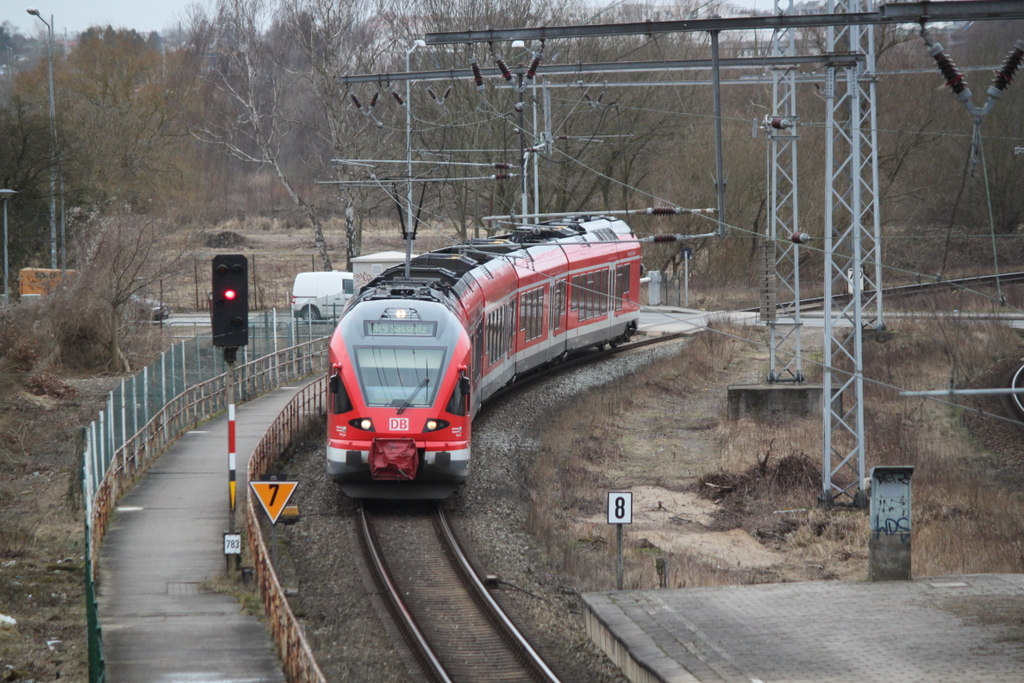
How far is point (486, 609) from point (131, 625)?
3.91 m

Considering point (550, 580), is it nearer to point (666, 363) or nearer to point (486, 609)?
point (486, 609)

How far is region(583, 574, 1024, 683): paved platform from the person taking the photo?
36.5 ft

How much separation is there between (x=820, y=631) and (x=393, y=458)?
679 centimetres

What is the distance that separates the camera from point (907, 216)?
50.9 meters

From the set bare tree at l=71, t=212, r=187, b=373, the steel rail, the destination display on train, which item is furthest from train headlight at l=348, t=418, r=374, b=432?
bare tree at l=71, t=212, r=187, b=373

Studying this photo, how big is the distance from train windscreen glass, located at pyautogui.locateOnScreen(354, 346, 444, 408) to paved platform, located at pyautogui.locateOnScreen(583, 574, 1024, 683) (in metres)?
4.88

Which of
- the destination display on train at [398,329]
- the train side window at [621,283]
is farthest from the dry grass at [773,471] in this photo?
the destination display on train at [398,329]

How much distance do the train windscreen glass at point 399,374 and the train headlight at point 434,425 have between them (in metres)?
0.27

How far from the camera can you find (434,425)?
1720cm

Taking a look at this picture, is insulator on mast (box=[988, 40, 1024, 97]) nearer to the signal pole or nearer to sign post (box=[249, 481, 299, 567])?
sign post (box=[249, 481, 299, 567])

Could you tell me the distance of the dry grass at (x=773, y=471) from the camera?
54.6 feet

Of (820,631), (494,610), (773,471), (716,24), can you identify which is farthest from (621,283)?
(820,631)

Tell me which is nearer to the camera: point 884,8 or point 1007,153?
point 884,8

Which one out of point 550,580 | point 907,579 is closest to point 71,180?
point 550,580
